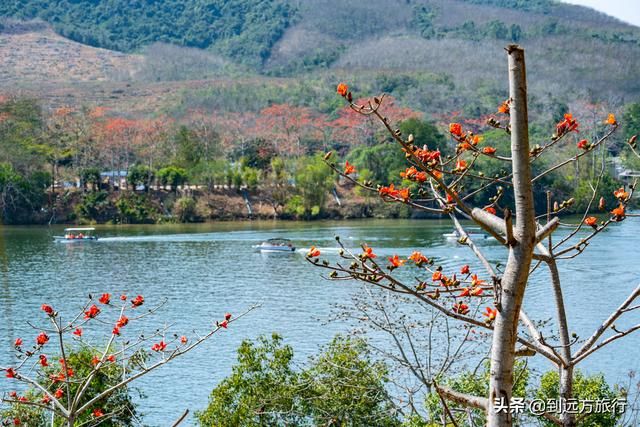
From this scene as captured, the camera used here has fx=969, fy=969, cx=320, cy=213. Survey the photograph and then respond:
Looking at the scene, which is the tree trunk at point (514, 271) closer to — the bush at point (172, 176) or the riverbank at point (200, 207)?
the riverbank at point (200, 207)

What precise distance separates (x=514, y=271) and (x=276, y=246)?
33.5 m

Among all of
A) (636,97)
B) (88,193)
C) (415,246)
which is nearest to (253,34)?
(636,97)

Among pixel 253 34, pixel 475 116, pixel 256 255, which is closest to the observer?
pixel 256 255

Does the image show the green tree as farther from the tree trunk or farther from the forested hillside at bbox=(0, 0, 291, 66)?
the forested hillside at bbox=(0, 0, 291, 66)

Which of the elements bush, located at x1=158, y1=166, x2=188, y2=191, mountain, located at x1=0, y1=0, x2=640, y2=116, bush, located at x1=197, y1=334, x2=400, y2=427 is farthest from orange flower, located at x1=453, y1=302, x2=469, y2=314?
mountain, located at x1=0, y1=0, x2=640, y2=116

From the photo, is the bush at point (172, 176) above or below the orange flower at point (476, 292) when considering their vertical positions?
below

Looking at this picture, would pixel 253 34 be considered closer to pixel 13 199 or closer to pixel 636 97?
pixel 636 97

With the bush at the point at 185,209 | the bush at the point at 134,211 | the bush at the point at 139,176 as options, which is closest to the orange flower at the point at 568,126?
the bush at the point at 185,209

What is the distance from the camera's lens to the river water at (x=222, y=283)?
18734 millimetres

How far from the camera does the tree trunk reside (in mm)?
3639

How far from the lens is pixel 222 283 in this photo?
29516mm

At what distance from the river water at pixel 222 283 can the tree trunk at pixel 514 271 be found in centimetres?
1179

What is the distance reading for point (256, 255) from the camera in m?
36.5

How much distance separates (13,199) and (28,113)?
1205 cm
